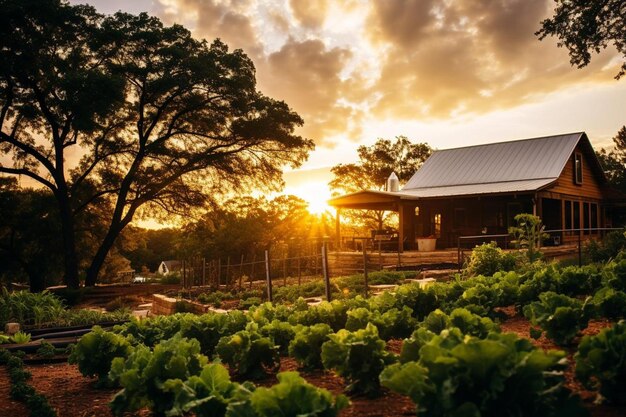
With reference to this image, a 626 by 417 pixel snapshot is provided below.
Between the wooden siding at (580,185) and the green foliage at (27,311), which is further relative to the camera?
the wooden siding at (580,185)

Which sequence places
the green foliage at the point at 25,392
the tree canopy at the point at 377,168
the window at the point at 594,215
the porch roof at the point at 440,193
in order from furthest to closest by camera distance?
the tree canopy at the point at 377,168 < the window at the point at 594,215 < the porch roof at the point at 440,193 < the green foliage at the point at 25,392

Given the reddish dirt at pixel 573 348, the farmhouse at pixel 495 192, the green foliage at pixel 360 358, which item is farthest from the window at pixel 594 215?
the green foliage at pixel 360 358

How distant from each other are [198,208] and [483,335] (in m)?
23.2

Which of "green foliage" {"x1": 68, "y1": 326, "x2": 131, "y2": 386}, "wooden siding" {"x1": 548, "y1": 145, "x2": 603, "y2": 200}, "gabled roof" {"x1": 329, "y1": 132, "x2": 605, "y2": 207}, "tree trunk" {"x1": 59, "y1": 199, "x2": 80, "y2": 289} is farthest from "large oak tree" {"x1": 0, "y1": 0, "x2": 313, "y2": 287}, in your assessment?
"green foliage" {"x1": 68, "y1": 326, "x2": 131, "y2": 386}

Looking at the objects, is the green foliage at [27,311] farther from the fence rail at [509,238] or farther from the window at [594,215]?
the window at [594,215]

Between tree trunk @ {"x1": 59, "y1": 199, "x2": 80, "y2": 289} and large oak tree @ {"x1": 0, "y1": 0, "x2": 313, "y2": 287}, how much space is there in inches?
1.9

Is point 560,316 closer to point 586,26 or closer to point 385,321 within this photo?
point 385,321

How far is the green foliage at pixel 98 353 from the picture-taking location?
5.48m

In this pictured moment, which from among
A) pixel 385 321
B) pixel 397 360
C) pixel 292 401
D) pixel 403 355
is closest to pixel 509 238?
pixel 385 321

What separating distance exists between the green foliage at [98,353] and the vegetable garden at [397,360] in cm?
1

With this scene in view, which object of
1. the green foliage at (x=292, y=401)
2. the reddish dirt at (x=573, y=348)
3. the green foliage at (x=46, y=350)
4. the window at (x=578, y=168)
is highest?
the window at (x=578, y=168)

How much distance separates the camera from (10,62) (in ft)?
71.1

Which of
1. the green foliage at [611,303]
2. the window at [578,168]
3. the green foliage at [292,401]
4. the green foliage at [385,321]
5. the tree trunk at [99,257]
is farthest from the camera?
the window at [578,168]

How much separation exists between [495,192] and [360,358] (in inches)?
757
